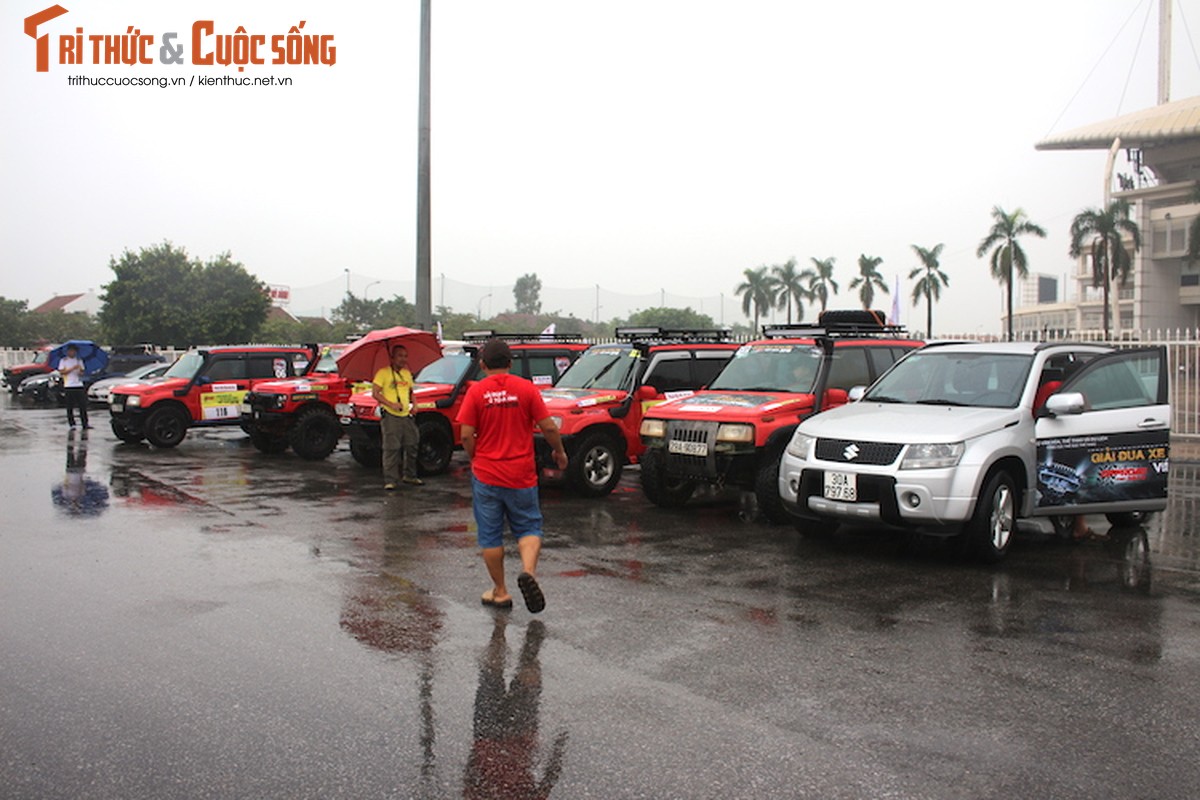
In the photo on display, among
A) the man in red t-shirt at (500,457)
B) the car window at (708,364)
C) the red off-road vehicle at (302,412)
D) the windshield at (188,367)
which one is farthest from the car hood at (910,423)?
the windshield at (188,367)

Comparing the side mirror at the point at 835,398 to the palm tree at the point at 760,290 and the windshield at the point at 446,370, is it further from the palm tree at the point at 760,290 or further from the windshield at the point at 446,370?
the palm tree at the point at 760,290

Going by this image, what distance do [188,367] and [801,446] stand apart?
13114 millimetres

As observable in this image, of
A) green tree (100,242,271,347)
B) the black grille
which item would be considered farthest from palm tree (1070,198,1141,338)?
the black grille

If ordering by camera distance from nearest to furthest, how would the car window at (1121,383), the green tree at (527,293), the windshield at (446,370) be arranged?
the car window at (1121,383), the windshield at (446,370), the green tree at (527,293)

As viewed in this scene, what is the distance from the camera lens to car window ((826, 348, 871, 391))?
10.5 m

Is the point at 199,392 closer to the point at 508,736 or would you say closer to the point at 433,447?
the point at 433,447

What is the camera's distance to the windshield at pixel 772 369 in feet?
34.6

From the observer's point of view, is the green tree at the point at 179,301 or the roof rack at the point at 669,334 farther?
the green tree at the point at 179,301

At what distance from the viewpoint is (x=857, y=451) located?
803cm

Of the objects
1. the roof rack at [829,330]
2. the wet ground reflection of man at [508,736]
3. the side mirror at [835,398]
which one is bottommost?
the wet ground reflection of man at [508,736]

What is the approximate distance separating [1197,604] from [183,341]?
49.7 meters

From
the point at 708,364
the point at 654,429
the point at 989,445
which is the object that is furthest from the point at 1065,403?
the point at 708,364

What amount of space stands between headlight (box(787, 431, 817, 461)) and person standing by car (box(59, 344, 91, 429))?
15883 millimetres

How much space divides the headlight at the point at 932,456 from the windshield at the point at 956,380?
0.99 metres
